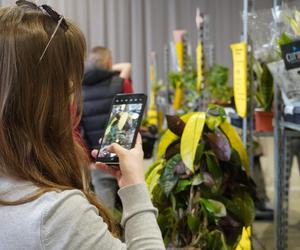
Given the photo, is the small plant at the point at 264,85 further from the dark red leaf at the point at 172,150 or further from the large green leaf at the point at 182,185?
the large green leaf at the point at 182,185

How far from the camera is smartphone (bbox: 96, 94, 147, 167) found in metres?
0.97

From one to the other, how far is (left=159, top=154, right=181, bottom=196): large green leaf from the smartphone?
586 millimetres

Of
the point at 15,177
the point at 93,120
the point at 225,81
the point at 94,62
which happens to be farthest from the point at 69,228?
the point at 225,81

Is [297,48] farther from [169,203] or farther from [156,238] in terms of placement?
[156,238]

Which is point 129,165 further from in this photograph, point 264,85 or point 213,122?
point 264,85

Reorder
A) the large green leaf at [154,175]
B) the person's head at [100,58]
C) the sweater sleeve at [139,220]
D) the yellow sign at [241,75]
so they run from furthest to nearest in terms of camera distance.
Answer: the person's head at [100,58]
the yellow sign at [241,75]
the large green leaf at [154,175]
the sweater sleeve at [139,220]

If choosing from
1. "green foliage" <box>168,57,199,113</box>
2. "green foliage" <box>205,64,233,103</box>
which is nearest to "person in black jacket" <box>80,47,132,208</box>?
"green foliage" <box>168,57,199,113</box>

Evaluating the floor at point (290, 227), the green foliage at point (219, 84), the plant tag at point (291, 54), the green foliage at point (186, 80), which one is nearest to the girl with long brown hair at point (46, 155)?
the plant tag at point (291, 54)

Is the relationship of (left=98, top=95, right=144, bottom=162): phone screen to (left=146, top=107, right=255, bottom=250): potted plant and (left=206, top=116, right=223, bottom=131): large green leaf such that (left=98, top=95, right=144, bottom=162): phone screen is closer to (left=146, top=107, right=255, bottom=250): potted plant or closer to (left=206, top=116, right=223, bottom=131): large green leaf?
(left=146, top=107, right=255, bottom=250): potted plant

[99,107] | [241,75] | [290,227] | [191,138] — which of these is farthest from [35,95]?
[290,227]

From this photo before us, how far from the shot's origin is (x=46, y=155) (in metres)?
0.83

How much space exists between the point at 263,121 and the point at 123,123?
1443 mm

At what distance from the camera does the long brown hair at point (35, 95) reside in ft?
2.60

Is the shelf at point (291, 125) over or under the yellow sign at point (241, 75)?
under
